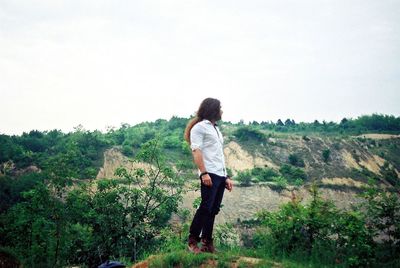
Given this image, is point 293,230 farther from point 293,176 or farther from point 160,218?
point 293,176

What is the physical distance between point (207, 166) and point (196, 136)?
1.25 feet

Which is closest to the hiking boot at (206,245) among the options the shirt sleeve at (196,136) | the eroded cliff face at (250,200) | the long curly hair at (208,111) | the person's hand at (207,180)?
the person's hand at (207,180)

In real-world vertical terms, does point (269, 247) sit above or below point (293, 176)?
above

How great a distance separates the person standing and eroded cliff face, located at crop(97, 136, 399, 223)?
82.4ft

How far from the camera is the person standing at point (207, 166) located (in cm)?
428

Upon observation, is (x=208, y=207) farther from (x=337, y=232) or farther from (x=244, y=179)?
(x=244, y=179)

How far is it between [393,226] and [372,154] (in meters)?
51.4

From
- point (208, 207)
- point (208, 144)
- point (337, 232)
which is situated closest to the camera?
point (208, 207)

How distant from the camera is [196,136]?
14.2 ft

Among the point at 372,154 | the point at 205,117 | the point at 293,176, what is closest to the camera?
the point at 205,117

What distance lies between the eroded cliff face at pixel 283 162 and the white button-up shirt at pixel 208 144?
2522cm

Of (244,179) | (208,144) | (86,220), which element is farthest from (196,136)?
(244,179)

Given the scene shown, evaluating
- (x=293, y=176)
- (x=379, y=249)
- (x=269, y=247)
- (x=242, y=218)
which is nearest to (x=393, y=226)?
(x=379, y=249)

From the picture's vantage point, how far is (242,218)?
31.3m
